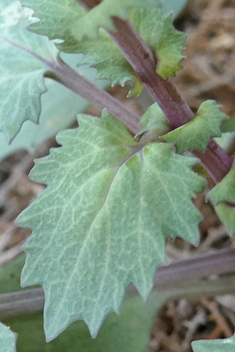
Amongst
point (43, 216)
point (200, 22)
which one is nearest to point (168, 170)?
point (43, 216)

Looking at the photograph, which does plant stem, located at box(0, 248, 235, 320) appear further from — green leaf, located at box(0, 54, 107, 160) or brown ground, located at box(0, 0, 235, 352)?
green leaf, located at box(0, 54, 107, 160)

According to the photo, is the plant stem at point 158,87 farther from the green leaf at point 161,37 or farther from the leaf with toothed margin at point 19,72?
the leaf with toothed margin at point 19,72

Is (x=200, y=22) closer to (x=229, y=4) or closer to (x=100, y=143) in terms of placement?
(x=229, y=4)

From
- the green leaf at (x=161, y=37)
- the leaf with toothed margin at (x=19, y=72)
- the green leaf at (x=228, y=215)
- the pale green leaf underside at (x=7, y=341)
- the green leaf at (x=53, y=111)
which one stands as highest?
the leaf with toothed margin at (x=19, y=72)

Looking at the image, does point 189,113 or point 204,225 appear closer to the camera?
point 189,113

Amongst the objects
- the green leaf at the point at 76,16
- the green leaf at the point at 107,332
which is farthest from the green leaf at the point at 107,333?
the green leaf at the point at 76,16

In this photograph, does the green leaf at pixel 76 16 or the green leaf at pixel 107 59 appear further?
the green leaf at pixel 107 59

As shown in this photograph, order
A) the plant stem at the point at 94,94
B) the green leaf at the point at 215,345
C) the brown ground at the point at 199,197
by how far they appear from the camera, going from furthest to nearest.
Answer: the brown ground at the point at 199,197 → the plant stem at the point at 94,94 → the green leaf at the point at 215,345
